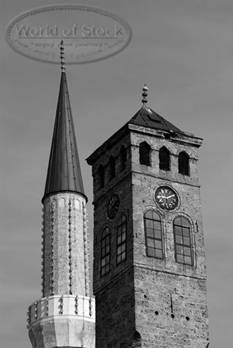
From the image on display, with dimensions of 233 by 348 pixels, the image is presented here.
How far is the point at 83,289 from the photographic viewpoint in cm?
4278

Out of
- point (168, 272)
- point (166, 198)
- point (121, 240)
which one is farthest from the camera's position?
point (166, 198)

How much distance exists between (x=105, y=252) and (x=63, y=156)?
600 inches

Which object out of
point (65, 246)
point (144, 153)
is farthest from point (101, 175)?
point (65, 246)

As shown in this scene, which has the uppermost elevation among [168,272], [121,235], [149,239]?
[121,235]

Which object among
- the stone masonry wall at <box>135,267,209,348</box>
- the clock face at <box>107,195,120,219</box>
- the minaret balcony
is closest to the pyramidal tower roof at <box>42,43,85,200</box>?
the minaret balcony

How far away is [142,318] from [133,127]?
1266 cm

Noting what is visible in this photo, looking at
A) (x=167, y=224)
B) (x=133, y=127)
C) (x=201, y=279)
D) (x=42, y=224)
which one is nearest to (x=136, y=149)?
(x=133, y=127)

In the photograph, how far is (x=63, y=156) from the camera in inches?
1853

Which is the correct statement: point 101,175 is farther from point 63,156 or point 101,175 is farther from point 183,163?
A: point 63,156

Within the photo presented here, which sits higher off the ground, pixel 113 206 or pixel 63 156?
pixel 113 206

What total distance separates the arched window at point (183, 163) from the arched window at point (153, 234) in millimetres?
4462

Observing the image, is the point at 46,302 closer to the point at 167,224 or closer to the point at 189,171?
the point at 167,224

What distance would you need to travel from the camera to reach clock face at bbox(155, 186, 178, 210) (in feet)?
198

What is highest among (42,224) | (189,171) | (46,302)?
(189,171)
